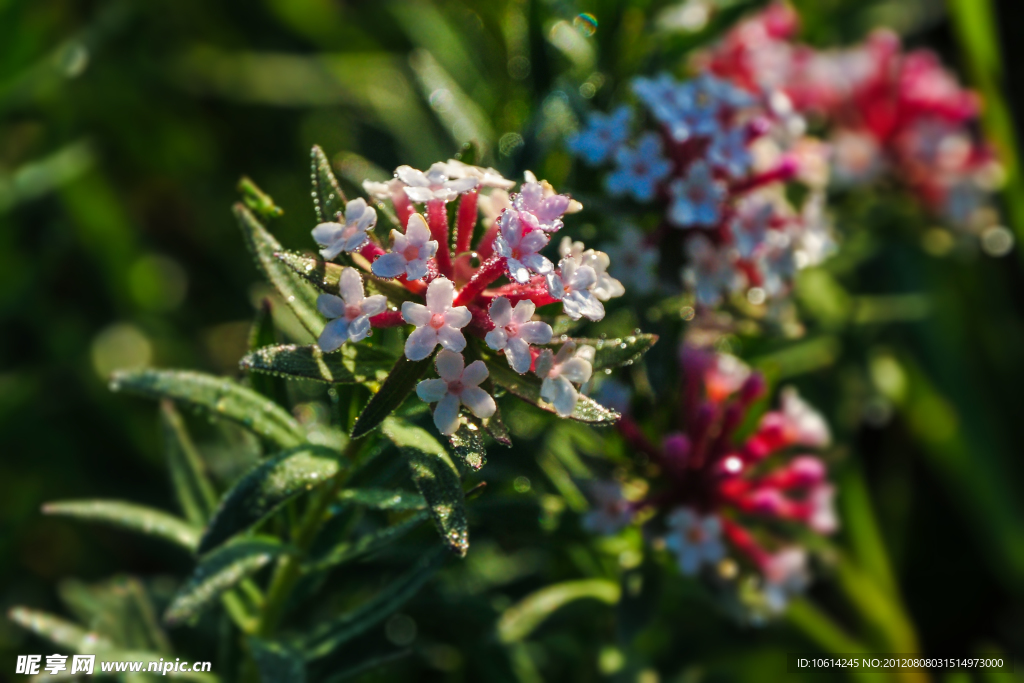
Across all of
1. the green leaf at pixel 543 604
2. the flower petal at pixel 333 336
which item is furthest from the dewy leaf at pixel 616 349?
the green leaf at pixel 543 604

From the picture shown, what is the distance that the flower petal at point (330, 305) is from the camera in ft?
4.47

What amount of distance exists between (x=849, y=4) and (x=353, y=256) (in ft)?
11.4

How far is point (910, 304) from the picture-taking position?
10.6 ft

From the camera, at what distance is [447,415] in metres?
1.37

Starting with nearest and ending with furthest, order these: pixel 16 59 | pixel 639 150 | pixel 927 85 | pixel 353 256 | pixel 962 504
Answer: pixel 353 256, pixel 639 150, pixel 16 59, pixel 927 85, pixel 962 504

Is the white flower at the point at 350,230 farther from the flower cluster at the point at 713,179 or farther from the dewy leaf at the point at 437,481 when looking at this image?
the flower cluster at the point at 713,179

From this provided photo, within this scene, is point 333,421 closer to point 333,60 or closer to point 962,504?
point 333,60

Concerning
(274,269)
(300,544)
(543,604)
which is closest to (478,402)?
(274,269)

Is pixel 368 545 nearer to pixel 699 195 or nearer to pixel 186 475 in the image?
pixel 186 475

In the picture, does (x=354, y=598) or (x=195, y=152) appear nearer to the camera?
(x=354, y=598)

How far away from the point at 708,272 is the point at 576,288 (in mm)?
743

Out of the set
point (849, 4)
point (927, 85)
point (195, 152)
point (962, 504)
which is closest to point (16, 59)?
point (195, 152)

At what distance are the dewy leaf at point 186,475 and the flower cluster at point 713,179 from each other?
1.14 m

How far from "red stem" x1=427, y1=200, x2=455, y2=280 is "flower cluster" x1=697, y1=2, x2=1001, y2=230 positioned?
1.85 m
